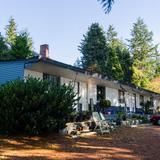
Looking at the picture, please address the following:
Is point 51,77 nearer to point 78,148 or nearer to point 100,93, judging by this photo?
point 100,93

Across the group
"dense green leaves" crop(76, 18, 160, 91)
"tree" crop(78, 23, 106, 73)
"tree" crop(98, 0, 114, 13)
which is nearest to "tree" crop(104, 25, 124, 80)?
"dense green leaves" crop(76, 18, 160, 91)

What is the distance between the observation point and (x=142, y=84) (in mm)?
53344

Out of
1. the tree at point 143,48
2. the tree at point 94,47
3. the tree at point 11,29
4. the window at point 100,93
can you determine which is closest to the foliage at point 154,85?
the tree at point 143,48

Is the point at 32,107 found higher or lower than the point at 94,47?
lower

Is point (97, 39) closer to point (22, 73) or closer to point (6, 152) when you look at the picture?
point (22, 73)

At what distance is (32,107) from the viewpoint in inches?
510

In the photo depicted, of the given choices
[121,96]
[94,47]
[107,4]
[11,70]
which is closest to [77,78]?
[11,70]

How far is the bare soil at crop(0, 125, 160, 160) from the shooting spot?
32.6 feet

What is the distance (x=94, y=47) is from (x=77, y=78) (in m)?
31.4

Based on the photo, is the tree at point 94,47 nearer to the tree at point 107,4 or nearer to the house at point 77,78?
the house at point 77,78

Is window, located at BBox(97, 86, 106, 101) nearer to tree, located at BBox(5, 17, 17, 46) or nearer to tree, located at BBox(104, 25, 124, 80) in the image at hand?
tree, located at BBox(104, 25, 124, 80)

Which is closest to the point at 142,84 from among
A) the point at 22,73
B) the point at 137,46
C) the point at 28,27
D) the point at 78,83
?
the point at 137,46

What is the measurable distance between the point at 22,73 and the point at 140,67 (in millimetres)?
46800

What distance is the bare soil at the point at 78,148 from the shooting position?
32.6ft
